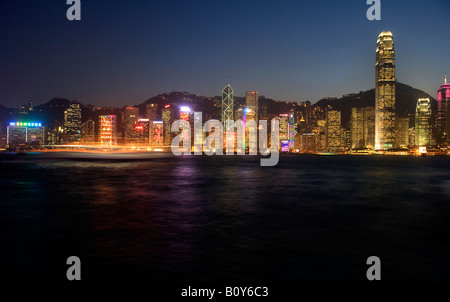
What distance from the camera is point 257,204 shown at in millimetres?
31734

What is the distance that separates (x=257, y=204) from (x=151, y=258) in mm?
17968

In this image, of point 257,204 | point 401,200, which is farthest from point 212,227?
point 401,200

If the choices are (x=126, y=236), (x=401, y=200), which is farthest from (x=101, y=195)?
(x=401, y=200)

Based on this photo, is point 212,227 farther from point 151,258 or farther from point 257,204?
point 257,204
